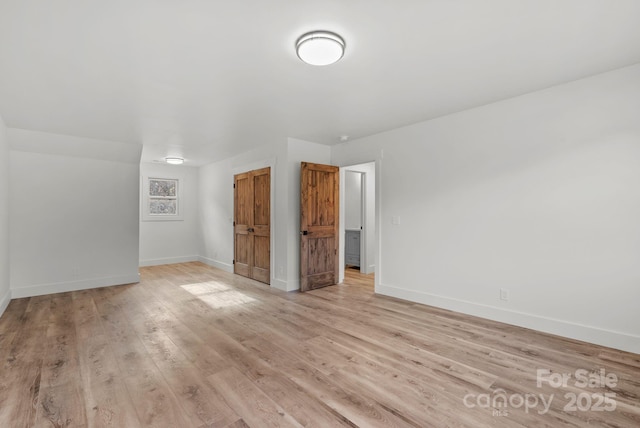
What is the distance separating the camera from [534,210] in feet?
10.7

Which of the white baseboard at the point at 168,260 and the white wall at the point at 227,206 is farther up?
the white wall at the point at 227,206

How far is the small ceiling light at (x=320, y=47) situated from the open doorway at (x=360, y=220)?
3749 millimetres

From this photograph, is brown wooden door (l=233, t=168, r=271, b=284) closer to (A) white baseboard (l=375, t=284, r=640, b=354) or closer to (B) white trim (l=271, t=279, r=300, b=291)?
(B) white trim (l=271, t=279, r=300, b=291)

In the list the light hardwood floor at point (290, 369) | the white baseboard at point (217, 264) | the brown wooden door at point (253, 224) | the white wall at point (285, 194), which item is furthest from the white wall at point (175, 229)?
the light hardwood floor at point (290, 369)

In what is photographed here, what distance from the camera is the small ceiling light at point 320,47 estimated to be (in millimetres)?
2176

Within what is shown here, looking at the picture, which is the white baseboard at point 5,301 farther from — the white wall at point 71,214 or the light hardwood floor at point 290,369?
the white wall at point 71,214

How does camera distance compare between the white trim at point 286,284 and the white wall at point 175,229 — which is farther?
the white wall at point 175,229

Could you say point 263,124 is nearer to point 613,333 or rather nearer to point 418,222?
point 418,222

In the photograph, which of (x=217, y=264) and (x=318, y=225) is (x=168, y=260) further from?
(x=318, y=225)

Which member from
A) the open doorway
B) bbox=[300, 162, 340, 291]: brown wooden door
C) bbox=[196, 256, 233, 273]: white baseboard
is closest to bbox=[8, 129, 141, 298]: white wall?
bbox=[196, 256, 233, 273]: white baseboard

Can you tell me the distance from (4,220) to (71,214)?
0.92m

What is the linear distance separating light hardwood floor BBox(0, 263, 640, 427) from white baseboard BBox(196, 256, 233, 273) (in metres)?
2.64

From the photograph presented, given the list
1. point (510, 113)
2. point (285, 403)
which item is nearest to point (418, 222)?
point (510, 113)

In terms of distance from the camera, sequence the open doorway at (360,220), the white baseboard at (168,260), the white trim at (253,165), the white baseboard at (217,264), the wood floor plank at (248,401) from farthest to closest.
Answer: the white baseboard at (168,260) < the white baseboard at (217,264) < the open doorway at (360,220) < the white trim at (253,165) < the wood floor plank at (248,401)
